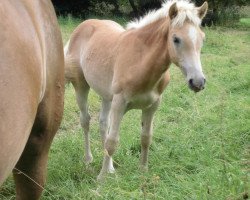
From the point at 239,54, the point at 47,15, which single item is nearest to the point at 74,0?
the point at 239,54

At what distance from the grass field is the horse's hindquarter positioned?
70cm

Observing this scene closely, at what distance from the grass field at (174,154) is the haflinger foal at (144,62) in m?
0.25

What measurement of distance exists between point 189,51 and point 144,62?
450 millimetres

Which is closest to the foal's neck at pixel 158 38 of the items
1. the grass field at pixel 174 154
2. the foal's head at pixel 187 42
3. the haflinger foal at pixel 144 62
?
the haflinger foal at pixel 144 62

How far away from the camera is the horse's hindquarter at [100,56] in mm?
4164

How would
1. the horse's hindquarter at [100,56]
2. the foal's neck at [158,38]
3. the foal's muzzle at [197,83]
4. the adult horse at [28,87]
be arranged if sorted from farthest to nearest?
the horse's hindquarter at [100,56], the foal's neck at [158,38], the foal's muzzle at [197,83], the adult horse at [28,87]

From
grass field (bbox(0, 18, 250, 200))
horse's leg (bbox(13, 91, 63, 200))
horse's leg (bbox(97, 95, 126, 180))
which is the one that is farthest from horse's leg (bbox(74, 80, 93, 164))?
horse's leg (bbox(13, 91, 63, 200))

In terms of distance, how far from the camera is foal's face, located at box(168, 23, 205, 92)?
131 inches

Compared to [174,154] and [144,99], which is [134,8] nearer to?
[174,154]

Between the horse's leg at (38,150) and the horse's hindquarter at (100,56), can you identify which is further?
the horse's hindquarter at (100,56)

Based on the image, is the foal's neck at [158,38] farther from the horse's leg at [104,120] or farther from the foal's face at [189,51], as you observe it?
the horse's leg at [104,120]

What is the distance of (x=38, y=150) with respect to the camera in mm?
1952

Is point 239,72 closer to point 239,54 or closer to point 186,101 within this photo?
point 186,101

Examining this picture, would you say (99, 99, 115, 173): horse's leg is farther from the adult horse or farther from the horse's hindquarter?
the adult horse
